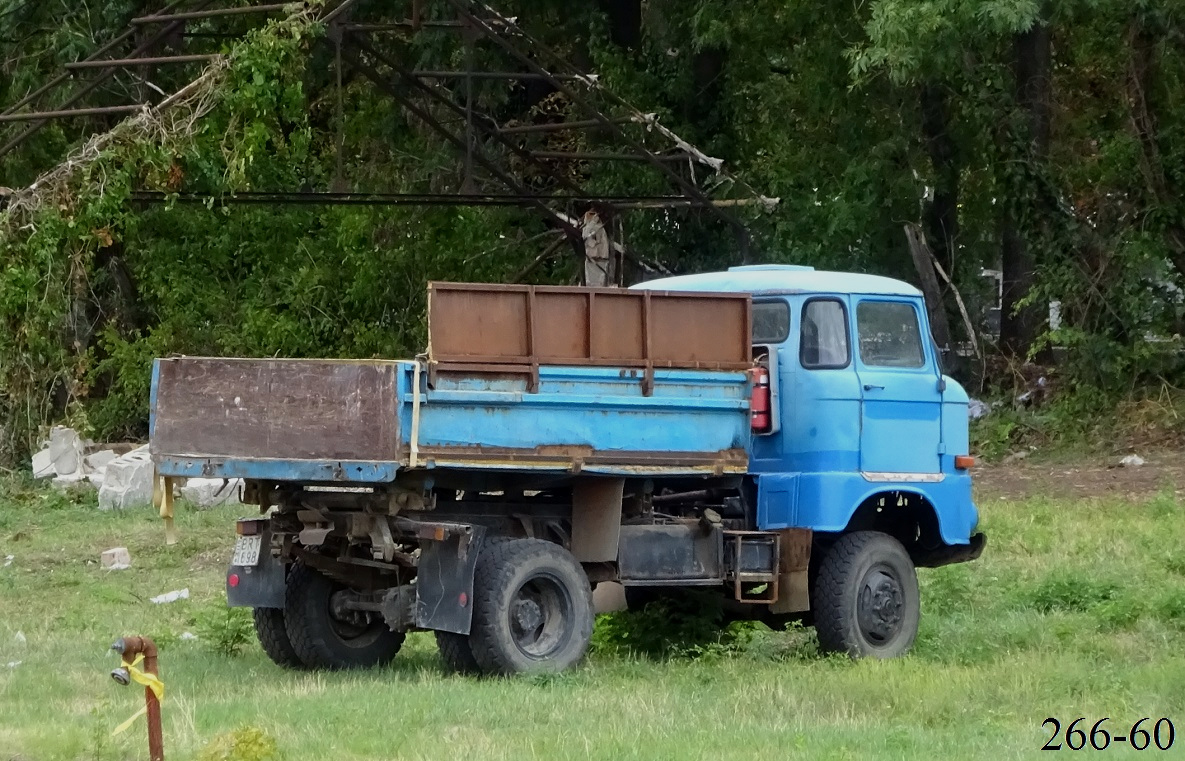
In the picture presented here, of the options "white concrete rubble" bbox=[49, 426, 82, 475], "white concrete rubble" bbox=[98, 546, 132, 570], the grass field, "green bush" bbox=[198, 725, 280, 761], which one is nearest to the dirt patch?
the grass field

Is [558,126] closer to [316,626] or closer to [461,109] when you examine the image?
[461,109]

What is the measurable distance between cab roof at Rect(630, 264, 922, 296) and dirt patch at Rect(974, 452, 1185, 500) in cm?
844

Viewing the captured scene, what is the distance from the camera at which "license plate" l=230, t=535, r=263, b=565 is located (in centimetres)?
1085

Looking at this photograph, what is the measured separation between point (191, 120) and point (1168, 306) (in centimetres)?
1274

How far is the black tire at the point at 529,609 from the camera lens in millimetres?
10164

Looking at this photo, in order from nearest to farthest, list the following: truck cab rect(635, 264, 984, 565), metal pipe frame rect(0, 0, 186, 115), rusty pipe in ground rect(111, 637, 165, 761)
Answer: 1. rusty pipe in ground rect(111, 637, 165, 761)
2. truck cab rect(635, 264, 984, 565)
3. metal pipe frame rect(0, 0, 186, 115)

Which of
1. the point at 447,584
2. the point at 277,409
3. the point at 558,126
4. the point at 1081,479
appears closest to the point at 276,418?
the point at 277,409

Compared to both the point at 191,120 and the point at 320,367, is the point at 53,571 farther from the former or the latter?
the point at 320,367

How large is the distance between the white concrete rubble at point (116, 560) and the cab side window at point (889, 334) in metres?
8.47

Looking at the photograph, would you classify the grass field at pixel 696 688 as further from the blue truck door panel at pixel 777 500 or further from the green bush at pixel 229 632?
the blue truck door panel at pixel 777 500

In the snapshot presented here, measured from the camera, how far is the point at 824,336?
11438 mm

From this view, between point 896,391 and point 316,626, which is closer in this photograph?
point 316,626

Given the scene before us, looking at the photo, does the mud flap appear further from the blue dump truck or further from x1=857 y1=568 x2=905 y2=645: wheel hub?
x1=857 y1=568 x2=905 y2=645: wheel hub

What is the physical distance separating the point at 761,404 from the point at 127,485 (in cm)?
1215
